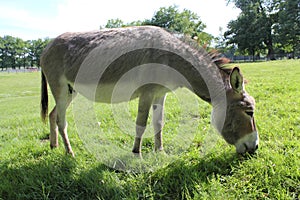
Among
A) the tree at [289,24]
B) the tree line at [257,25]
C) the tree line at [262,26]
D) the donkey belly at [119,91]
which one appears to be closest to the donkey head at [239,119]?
the donkey belly at [119,91]

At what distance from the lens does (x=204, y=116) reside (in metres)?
4.70

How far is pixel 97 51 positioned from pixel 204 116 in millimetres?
2741

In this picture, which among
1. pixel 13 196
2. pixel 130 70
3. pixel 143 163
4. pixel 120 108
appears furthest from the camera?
pixel 120 108

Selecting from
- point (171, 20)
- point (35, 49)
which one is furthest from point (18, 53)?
point (171, 20)

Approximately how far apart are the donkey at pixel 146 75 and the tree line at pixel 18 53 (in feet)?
310

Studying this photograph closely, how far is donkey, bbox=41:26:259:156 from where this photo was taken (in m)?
2.67

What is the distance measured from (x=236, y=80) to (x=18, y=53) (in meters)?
107

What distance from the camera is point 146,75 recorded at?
2.92 meters

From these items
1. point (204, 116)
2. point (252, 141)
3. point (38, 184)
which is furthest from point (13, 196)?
point (204, 116)

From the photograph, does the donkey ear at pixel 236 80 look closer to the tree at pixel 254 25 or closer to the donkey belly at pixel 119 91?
the donkey belly at pixel 119 91

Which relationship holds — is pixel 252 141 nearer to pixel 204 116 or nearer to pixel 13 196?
pixel 204 116

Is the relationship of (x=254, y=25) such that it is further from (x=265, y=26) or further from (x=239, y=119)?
(x=239, y=119)

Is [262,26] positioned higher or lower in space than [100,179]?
higher

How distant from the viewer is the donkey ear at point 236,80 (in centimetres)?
249
